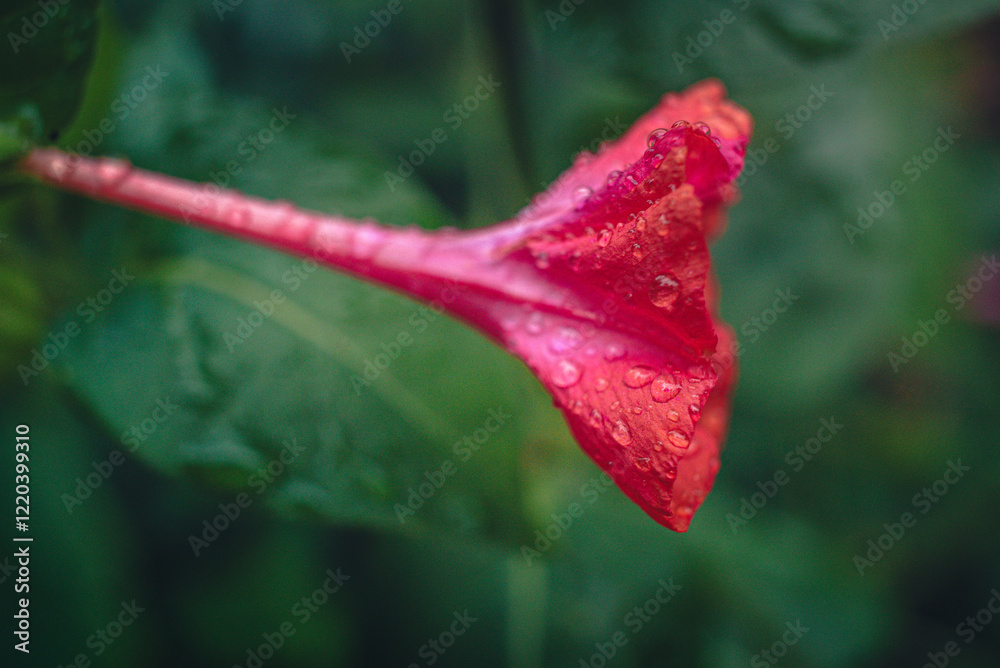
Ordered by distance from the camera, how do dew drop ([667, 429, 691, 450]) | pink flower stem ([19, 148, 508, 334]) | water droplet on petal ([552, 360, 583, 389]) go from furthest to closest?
1. pink flower stem ([19, 148, 508, 334])
2. water droplet on petal ([552, 360, 583, 389])
3. dew drop ([667, 429, 691, 450])

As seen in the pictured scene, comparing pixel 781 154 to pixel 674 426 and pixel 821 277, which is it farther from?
pixel 674 426

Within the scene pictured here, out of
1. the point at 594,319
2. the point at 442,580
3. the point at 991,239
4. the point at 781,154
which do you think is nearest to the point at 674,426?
the point at 594,319

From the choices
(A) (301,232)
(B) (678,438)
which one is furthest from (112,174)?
(B) (678,438)

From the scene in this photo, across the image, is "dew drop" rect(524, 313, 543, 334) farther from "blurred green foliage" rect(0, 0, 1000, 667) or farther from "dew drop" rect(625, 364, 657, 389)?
"blurred green foliage" rect(0, 0, 1000, 667)

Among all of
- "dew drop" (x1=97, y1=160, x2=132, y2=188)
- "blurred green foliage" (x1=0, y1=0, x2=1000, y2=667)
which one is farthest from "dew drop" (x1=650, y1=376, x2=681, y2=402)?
"dew drop" (x1=97, y1=160, x2=132, y2=188)

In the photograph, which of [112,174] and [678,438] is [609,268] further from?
[112,174]

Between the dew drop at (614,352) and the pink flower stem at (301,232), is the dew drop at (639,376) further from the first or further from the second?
the pink flower stem at (301,232)
